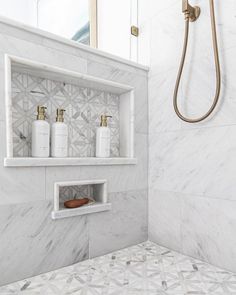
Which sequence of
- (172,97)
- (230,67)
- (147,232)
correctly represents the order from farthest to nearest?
(147,232), (172,97), (230,67)

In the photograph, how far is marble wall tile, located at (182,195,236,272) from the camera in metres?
0.98

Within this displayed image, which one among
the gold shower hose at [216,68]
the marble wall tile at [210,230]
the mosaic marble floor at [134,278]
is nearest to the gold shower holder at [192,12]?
the gold shower hose at [216,68]

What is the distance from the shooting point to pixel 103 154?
1187 millimetres

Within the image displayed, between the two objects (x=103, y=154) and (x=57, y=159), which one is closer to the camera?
(x=57, y=159)

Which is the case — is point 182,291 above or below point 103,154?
below

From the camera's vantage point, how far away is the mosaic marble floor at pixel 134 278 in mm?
857

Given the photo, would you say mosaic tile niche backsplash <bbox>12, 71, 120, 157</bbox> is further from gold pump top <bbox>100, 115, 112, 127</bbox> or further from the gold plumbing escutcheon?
the gold plumbing escutcheon

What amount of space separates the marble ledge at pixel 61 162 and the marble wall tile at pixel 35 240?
156 millimetres

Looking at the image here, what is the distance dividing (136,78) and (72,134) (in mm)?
470

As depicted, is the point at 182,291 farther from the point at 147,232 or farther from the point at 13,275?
the point at 13,275

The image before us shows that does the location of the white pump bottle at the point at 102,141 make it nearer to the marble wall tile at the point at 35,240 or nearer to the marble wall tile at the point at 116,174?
the marble wall tile at the point at 116,174

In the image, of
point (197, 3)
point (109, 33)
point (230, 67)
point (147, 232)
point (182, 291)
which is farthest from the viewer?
point (109, 33)

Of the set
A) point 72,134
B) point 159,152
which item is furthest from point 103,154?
point 159,152

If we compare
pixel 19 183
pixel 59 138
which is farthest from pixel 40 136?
pixel 19 183
